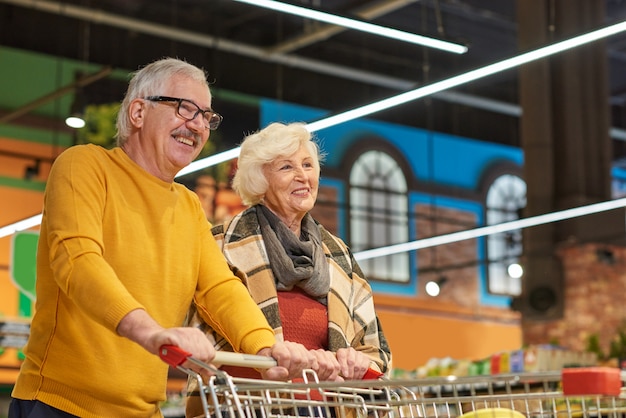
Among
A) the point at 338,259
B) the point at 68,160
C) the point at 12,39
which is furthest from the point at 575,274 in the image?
the point at 68,160

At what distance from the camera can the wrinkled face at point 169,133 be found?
2361 millimetres

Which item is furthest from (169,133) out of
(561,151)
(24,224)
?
(561,151)

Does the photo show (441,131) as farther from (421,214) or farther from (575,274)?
(575,274)

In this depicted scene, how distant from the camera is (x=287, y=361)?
7.32 ft

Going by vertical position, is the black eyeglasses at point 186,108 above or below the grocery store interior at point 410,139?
below

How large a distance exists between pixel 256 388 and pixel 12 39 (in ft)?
32.6

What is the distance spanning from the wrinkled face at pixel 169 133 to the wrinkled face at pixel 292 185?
657mm

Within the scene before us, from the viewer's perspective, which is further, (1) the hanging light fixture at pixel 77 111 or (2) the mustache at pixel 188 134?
(1) the hanging light fixture at pixel 77 111

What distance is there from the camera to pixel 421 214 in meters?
13.8

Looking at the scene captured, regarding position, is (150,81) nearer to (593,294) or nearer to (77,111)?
(77,111)

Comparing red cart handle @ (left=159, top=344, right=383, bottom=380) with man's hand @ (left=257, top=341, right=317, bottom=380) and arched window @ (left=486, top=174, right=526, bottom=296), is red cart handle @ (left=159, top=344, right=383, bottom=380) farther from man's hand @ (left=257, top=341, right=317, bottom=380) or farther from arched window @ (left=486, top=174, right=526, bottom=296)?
arched window @ (left=486, top=174, right=526, bottom=296)

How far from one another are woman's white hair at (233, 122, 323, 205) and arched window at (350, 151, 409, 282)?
10041 millimetres

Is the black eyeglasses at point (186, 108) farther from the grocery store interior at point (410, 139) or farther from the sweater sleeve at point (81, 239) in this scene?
the grocery store interior at point (410, 139)

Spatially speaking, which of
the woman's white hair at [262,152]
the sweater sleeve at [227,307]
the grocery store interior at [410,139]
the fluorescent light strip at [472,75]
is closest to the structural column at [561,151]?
the grocery store interior at [410,139]
